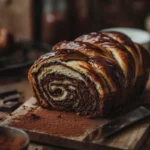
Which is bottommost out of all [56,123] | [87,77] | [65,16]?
[65,16]

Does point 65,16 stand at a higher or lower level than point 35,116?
lower

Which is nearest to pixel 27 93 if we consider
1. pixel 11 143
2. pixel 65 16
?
pixel 11 143

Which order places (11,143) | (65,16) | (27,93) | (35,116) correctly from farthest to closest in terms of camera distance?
(65,16), (27,93), (35,116), (11,143)

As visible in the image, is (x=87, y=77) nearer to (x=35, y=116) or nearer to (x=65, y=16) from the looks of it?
(x=35, y=116)

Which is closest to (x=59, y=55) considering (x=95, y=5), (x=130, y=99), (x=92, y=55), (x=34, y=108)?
(x=92, y=55)

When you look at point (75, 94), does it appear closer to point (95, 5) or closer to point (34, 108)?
point (34, 108)

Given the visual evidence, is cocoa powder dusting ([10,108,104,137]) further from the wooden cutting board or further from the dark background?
the dark background

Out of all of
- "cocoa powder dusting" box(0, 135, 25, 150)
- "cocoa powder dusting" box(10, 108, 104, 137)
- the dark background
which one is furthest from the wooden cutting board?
the dark background
